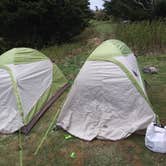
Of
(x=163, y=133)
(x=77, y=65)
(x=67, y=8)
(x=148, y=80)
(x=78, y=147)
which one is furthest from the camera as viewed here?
(x=67, y=8)

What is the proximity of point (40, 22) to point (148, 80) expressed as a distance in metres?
5.03

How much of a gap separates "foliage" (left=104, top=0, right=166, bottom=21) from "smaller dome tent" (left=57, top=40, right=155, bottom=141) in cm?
792

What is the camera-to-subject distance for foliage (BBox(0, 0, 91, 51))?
30.1ft

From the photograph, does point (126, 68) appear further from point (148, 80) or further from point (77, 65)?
point (77, 65)

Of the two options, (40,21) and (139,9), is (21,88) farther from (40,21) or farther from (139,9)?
(139,9)

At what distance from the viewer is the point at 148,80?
19.9 feet

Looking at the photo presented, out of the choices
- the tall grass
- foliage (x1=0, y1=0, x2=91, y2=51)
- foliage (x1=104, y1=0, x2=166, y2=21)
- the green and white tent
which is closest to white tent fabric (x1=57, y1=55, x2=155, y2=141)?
the green and white tent

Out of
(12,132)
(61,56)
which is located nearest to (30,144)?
(12,132)

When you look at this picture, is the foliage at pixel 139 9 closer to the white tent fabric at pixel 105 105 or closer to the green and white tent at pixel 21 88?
the green and white tent at pixel 21 88

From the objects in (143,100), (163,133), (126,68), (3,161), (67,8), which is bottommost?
(3,161)

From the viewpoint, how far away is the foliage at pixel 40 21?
919 cm

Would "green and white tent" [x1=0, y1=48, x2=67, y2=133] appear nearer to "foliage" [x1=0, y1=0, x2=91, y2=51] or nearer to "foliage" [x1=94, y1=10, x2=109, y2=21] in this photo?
"foliage" [x1=0, y1=0, x2=91, y2=51]

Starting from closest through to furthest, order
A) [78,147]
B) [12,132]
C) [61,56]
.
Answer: [78,147] → [12,132] → [61,56]

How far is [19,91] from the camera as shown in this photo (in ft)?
14.1
